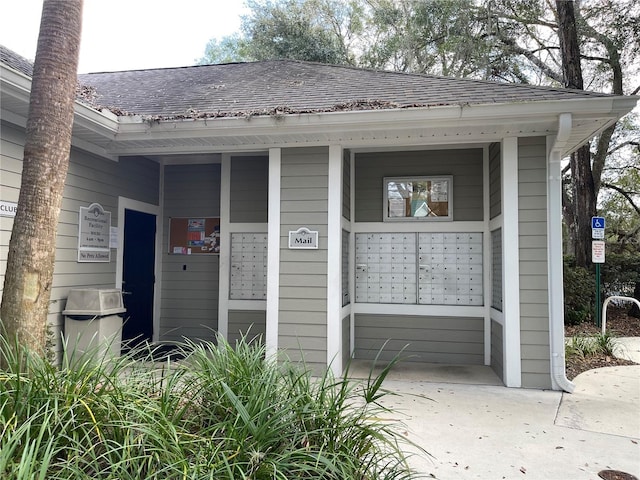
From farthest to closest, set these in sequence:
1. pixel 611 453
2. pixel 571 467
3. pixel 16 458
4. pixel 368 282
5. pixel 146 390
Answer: pixel 368 282
pixel 611 453
pixel 571 467
pixel 146 390
pixel 16 458

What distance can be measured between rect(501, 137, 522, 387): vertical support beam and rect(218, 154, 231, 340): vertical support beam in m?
3.40

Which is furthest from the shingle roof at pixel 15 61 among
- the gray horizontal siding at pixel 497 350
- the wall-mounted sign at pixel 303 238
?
the gray horizontal siding at pixel 497 350

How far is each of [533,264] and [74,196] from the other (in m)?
4.77

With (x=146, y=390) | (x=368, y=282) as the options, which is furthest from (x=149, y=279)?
(x=146, y=390)

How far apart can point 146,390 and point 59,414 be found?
42 cm

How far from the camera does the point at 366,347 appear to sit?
5.48 meters

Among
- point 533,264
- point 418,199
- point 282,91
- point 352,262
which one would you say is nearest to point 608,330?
point 533,264

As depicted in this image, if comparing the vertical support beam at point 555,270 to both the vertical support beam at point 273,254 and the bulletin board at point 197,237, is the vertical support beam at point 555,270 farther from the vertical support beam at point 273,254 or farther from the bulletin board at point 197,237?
the bulletin board at point 197,237

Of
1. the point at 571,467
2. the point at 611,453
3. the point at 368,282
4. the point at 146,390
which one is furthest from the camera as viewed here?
the point at 368,282

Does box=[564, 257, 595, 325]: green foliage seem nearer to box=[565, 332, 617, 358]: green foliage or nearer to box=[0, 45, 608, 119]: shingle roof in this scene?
box=[565, 332, 617, 358]: green foliage

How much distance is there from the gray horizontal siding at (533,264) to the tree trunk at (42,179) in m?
3.97

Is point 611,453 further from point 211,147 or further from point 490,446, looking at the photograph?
point 211,147

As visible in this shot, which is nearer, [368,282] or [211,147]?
[211,147]

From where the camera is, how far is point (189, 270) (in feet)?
20.2
